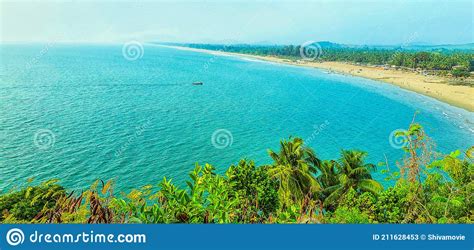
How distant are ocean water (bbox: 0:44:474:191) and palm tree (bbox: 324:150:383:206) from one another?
1459cm

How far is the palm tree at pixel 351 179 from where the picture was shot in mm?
17780

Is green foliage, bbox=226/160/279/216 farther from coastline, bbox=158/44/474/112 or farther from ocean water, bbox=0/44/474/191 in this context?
coastline, bbox=158/44/474/112

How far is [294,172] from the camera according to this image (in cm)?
1947

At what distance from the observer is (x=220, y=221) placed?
5.87 metres

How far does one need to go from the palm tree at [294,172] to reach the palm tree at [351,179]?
41.9 inches

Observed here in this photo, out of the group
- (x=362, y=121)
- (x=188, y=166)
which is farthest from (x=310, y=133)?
(x=188, y=166)

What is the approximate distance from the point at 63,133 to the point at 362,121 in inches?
1758

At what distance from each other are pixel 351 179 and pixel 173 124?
32.1 m

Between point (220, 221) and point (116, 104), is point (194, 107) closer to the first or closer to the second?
point (116, 104)

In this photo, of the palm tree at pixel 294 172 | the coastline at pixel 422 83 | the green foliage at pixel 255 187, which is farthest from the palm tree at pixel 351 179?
the coastline at pixel 422 83

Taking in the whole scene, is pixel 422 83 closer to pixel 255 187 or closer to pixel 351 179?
pixel 351 179

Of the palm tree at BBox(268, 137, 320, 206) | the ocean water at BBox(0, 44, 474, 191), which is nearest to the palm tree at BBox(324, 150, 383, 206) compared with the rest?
the palm tree at BBox(268, 137, 320, 206)

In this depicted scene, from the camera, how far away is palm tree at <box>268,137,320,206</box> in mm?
18516

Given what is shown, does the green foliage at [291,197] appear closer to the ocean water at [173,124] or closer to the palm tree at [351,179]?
the palm tree at [351,179]
